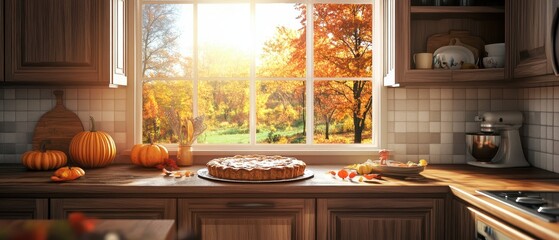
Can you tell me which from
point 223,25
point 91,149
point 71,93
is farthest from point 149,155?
point 223,25

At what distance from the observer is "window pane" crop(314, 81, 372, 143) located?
4641mm

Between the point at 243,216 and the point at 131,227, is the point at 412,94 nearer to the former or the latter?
the point at 243,216

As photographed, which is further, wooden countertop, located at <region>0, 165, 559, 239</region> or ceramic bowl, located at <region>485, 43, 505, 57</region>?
ceramic bowl, located at <region>485, 43, 505, 57</region>

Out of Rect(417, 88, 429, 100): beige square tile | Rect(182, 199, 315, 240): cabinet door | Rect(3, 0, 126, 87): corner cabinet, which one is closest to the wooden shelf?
Rect(417, 88, 429, 100): beige square tile

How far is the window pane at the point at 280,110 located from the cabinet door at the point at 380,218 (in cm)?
225

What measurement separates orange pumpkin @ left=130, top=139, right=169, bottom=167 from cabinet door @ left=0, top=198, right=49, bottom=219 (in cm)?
61

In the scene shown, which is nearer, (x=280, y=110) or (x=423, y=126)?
(x=423, y=126)

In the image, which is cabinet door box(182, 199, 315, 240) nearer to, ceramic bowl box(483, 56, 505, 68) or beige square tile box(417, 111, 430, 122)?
beige square tile box(417, 111, 430, 122)

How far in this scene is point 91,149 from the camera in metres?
2.79

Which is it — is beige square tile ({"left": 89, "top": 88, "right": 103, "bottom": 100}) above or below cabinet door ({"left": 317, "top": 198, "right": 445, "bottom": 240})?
above

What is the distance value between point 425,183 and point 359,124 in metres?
2.28

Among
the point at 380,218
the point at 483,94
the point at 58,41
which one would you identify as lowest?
the point at 380,218

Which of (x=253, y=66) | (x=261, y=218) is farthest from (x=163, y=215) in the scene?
(x=253, y=66)

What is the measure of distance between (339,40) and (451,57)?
6.17 feet
